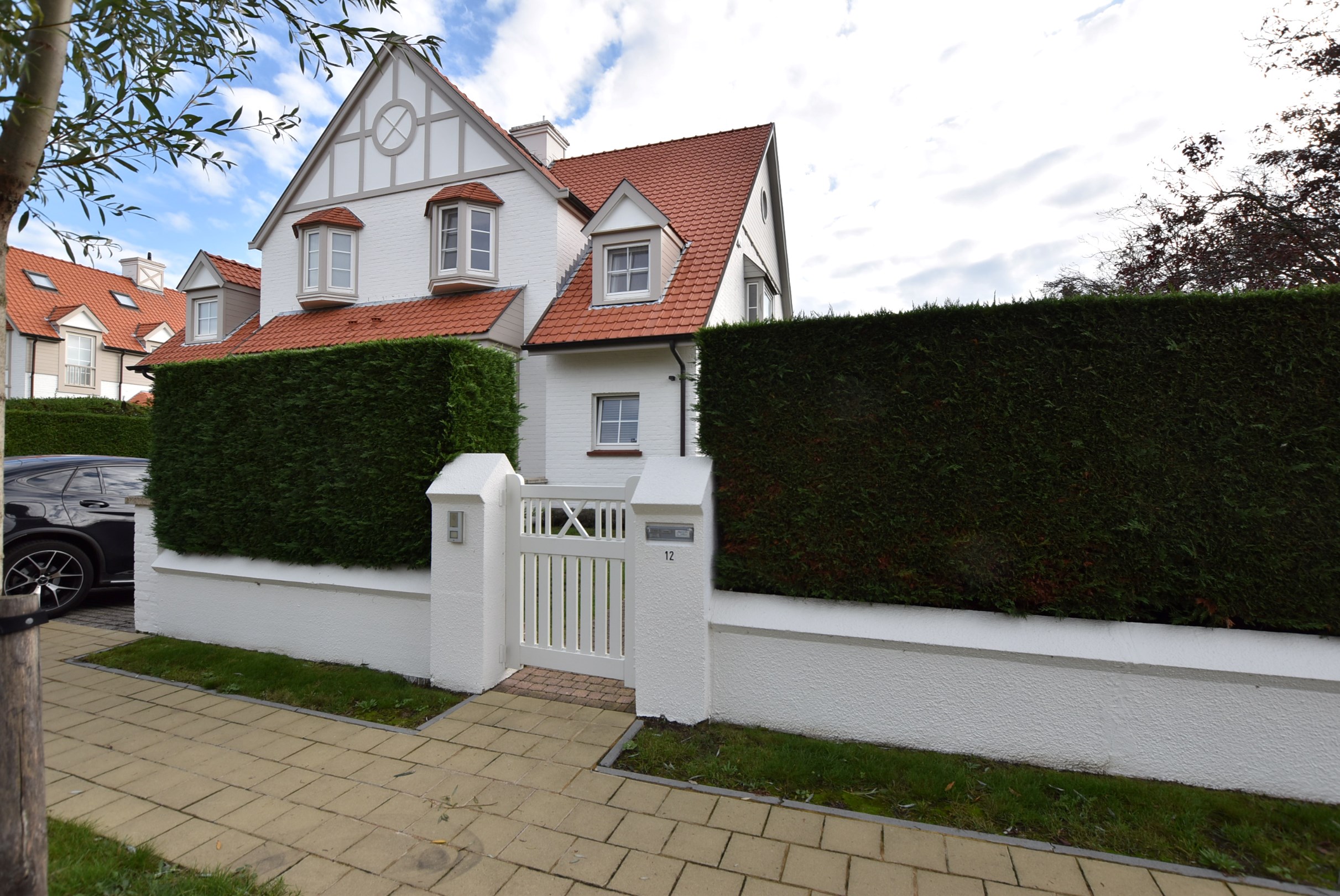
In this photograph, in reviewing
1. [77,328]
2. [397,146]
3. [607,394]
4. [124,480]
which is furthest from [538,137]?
[77,328]

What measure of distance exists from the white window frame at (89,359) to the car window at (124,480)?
28.0m

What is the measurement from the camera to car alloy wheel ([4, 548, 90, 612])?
22.0ft

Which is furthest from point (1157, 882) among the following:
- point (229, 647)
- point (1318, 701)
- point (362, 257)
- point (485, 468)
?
point (362, 257)

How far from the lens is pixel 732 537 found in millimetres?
4469

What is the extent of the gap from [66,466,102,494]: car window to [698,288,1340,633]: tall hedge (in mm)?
7509

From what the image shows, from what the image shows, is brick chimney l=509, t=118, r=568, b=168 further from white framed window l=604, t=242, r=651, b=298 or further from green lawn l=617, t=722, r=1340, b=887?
green lawn l=617, t=722, r=1340, b=887

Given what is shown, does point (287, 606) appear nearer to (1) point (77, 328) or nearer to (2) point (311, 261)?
(2) point (311, 261)

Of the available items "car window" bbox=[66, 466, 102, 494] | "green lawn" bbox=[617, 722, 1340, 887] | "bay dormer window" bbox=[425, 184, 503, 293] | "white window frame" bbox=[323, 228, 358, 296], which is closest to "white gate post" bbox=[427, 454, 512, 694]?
"green lawn" bbox=[617, 722, 1340, 887]

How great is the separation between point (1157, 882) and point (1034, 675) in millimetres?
1113

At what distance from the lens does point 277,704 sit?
4738 mm

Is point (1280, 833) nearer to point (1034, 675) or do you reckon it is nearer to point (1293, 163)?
point (1034, 675)

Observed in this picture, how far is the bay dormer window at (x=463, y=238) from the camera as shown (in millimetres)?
13242

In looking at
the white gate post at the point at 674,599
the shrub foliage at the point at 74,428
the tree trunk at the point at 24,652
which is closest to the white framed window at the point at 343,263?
the shrub foliage at the point at 74,428

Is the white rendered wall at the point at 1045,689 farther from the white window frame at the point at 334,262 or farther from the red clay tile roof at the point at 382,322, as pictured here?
the white window frame at the point at 334,262
